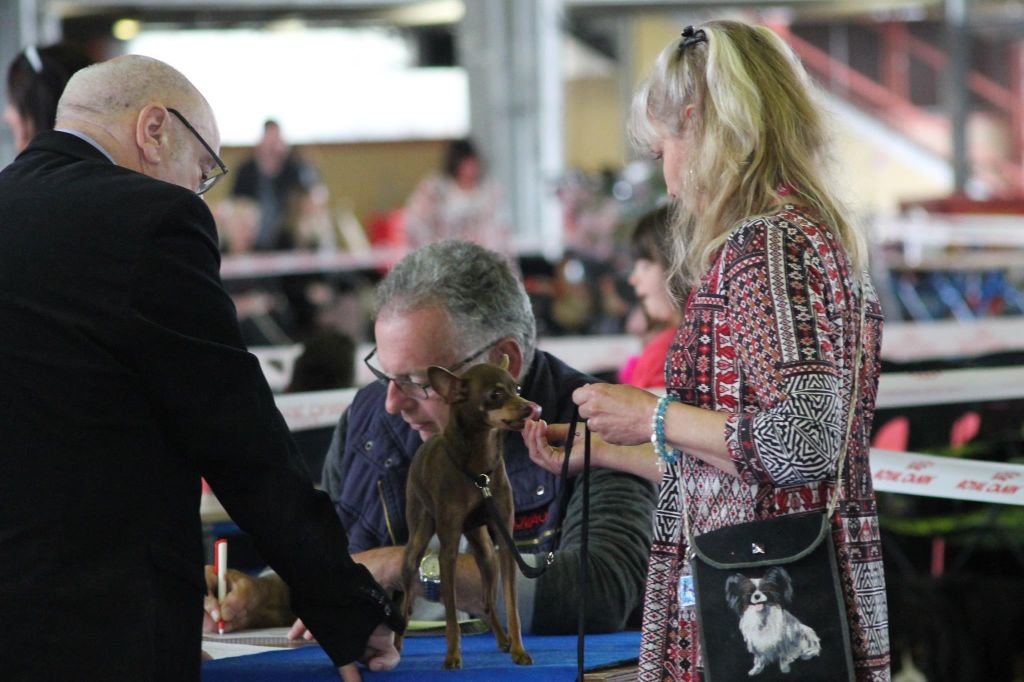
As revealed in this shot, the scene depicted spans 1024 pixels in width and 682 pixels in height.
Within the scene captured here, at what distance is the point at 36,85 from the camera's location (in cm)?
364

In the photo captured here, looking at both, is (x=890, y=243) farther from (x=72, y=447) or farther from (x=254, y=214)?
(x=72, y=447)

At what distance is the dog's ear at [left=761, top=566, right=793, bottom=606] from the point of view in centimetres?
179

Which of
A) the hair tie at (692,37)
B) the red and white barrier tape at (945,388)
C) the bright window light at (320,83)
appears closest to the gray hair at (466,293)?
the hair tie at (692,37)

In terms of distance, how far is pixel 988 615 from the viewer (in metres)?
3.93

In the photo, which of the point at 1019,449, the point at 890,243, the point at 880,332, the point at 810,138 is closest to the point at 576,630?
the point at 880,332

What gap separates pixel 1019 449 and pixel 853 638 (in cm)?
287

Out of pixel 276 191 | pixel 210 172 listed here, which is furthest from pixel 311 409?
pixel 276 191

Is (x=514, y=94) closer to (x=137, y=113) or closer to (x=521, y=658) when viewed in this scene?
(x=137, y=113)

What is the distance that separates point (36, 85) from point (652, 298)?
1709 mm

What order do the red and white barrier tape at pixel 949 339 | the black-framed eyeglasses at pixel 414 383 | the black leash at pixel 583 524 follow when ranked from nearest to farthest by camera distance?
the black leash at pixel 583 524 → the black-framed eyeglasses at pixel 414 383 → the red and white barrier tape at pixel 949 339

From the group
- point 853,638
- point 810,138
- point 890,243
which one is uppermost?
point 810,138

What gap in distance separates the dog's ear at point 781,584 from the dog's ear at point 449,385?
0.48 metres

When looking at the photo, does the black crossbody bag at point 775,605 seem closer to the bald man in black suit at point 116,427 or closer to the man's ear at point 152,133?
the bald man in black suit at point 116,427

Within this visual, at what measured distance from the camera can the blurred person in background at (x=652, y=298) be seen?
142 inches
